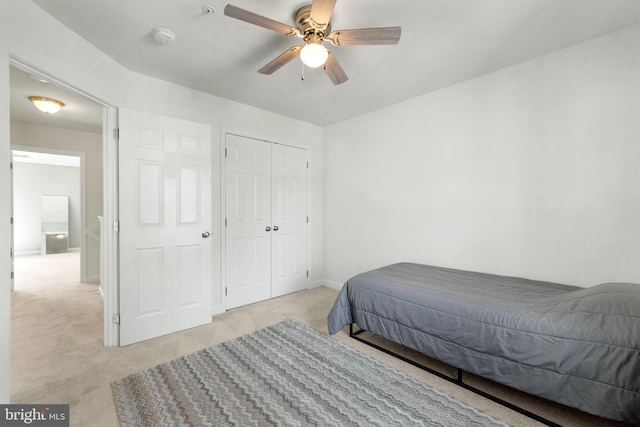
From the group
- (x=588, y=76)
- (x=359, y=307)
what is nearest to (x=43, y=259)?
(x=359, y=307)

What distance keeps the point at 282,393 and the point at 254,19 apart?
2.32 meters

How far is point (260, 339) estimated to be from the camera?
2475 mm

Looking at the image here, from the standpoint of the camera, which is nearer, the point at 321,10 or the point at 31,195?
the point at 321,10

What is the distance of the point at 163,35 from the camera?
1946 millimetres

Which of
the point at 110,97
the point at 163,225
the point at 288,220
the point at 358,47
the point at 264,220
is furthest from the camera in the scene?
the point at 288,220

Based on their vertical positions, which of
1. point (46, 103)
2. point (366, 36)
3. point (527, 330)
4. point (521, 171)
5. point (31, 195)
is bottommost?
point (527, 330)

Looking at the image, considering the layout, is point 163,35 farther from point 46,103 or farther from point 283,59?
point 46,103

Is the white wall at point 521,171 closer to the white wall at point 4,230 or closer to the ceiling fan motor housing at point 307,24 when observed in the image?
the ceiling fan motor housing at point 307,24

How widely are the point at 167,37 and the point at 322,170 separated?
265 cm

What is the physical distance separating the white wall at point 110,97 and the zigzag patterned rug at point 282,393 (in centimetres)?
75

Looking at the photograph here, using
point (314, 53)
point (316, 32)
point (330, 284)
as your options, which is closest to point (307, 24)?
point (316, 32)

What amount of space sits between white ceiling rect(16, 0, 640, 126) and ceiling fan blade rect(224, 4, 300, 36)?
19 centimetres

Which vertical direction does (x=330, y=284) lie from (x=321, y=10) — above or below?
below

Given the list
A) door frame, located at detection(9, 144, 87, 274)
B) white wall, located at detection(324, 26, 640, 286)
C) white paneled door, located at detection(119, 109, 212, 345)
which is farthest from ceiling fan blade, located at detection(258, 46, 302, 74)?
door frame, located at detection(9, 144, 87, 274)
